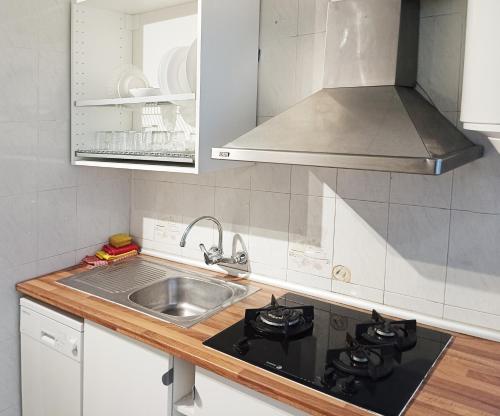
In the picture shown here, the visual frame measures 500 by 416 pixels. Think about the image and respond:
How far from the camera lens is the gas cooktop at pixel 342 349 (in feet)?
3.87

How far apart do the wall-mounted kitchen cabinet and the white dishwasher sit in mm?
620

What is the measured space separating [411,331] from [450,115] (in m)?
0.68

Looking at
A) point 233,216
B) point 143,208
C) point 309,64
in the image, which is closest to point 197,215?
point 233,216

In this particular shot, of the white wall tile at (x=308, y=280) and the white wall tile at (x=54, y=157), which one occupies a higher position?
the white wall tile at (x=54, y=157)

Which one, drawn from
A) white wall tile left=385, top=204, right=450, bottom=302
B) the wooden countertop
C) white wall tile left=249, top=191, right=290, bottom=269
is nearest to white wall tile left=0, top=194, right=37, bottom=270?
the wooden countertop

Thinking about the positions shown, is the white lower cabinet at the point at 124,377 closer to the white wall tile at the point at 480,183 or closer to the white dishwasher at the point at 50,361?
the white dishwasher at the point at 50,361

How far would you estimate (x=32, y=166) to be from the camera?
1.88 m

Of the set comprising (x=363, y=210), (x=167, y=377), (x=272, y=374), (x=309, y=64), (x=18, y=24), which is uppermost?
(x=18, y=24)

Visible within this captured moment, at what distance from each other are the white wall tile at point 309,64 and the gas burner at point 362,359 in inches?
35.0

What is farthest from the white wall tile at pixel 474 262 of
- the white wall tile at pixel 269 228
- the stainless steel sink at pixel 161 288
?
the stainless steel sink at pixel 161 288

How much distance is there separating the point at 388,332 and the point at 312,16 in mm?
1115

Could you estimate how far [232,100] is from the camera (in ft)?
5.72

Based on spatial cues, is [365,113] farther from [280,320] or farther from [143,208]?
[143,208]

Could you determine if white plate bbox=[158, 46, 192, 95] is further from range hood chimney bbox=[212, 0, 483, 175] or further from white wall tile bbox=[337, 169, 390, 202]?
white wall tile bbox=[337, 169, 390, 202]
